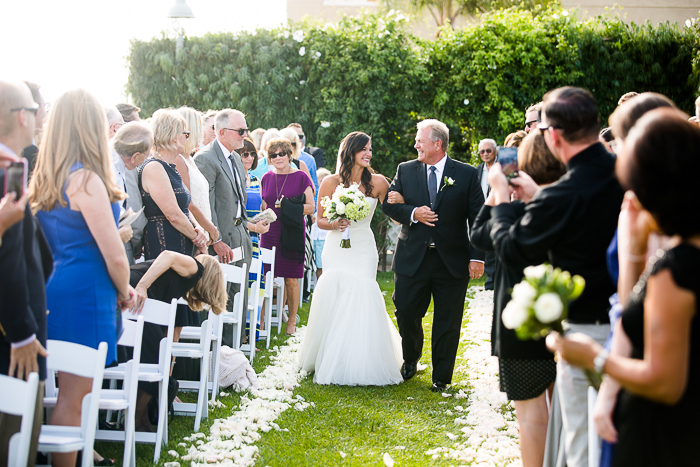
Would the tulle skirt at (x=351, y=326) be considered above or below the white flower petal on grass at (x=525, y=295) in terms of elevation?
below

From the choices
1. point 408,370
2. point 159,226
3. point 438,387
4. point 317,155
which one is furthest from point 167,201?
point 317,155

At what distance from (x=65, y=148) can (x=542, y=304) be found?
2473mm

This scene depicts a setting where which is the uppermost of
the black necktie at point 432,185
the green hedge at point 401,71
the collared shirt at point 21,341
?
the green hedge at point 401,71

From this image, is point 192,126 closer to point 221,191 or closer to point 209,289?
point 221,191

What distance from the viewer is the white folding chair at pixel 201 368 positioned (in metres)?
4.68

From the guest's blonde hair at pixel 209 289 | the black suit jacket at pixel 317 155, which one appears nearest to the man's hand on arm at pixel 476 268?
the guest's blonde hair at pixel 209 289

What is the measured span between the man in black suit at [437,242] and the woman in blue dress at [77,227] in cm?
320

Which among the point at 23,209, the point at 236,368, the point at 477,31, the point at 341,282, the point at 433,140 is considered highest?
the point at 477,31

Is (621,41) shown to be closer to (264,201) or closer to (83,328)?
(264,201)

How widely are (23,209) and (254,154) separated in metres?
→ 5.74

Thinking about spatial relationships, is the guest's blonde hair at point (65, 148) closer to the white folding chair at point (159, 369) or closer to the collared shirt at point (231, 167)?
the white folding chair at point (159, 369)

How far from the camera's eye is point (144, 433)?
4164 mm

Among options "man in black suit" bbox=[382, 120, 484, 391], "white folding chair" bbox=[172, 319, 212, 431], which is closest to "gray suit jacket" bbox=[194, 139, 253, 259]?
"man in black suit" bbox=[382, 120, 484, 391]

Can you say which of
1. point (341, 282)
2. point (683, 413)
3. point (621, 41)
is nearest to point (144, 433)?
point (341, 282)
